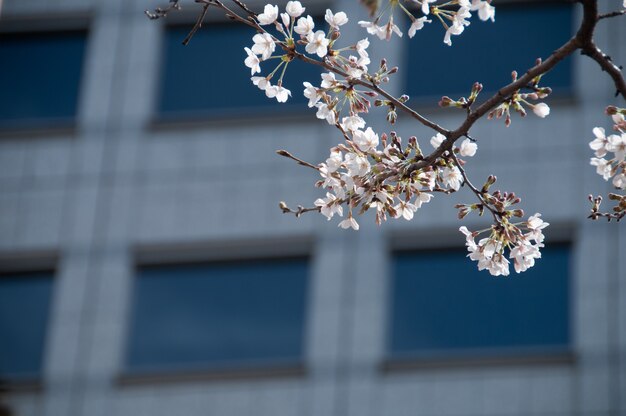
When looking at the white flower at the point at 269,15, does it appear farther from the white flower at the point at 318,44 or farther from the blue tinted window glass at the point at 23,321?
the blue tinted window glass at the point at 23,321

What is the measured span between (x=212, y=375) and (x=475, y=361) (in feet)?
10.8

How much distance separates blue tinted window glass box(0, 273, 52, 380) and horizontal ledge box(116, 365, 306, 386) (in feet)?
4.54

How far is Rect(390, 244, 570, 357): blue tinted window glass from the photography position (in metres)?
16.4

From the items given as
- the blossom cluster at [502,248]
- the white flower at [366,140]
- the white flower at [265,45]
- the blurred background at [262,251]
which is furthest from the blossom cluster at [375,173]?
the blurred background at [262,251]

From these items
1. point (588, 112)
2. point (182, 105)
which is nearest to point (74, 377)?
point (182, 105)

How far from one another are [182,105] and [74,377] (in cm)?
415

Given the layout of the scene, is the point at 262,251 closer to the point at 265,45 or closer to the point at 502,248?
the point at 502,248

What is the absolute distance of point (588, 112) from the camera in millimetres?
17141

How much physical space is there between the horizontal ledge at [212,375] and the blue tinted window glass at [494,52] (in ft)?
13.5

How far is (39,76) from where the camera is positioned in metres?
19.2

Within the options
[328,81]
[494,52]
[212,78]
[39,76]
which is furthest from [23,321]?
[328,81]

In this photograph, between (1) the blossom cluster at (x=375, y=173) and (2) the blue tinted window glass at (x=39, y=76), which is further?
(2) the blue tinted window glass at (x=39, y=76)

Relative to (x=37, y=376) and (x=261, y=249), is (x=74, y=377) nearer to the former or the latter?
(x=37, y=376)

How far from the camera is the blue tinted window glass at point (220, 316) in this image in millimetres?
16906
